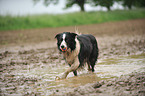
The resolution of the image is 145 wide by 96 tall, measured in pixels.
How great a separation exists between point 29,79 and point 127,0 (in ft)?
131

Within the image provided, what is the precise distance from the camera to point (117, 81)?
5.32 m

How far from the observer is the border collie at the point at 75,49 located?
623 centimetres

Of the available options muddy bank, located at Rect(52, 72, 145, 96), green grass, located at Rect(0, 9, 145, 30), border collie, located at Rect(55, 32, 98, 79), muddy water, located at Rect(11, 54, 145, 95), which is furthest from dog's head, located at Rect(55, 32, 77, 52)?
green grass, located at Rect(0, 9, 145, 30)

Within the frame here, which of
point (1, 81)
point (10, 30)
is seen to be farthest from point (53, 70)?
point (10, 30)

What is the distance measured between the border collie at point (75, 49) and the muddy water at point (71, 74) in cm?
29

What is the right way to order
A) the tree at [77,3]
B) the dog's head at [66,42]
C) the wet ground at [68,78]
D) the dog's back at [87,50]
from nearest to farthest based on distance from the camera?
A: 1. the wet ground at [68,78]
2. the dog's head at [66,42]
3. the dog's back at [87,50]
4. the tree at [77,3]

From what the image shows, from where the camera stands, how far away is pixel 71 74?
7.15 m

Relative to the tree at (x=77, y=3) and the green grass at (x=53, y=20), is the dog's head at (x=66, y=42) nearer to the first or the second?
the green grass at (x=53, y=20)

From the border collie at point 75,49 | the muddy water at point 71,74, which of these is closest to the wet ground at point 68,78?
the muddy water at point 71,74

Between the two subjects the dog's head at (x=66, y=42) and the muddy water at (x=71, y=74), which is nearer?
the muddy water at (x=71, y=74)

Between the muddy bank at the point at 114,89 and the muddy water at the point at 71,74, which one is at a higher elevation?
the muddy bank at the point at 114,89

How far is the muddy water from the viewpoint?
5777 millimetres

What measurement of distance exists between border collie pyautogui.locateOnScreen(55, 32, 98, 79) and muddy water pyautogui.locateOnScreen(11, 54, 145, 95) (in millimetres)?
293

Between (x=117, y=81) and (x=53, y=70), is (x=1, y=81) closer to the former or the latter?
(x=53, y=70)
